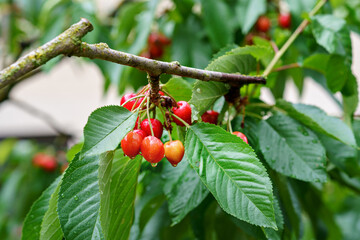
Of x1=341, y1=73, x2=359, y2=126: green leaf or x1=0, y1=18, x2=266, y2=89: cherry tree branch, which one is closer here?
x1=0, y1=18, x2=266, y2=89: cherry tree branch

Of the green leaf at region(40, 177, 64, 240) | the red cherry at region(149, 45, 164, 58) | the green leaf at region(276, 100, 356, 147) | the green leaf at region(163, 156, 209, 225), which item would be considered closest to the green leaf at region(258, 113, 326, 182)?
the green leaf at region(276, 100, 356, 147)

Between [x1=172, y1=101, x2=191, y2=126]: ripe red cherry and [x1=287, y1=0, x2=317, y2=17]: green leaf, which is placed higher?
[x1=287, y1=0, x2=317, y2=17]: green leaf

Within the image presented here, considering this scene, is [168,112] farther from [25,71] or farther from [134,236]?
[134,236]

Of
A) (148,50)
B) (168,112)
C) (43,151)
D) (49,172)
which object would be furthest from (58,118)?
(168,112)

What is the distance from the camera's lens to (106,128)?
410 mm

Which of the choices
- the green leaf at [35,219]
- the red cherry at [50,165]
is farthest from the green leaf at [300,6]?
the red cherry at [50,165]

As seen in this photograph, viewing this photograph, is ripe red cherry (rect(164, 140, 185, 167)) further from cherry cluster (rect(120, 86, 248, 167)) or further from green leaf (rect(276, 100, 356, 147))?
green leaf (rect(276, 100, 356, 147))

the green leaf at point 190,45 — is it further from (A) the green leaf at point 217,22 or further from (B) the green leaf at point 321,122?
(B) the green leaf at point 321,122

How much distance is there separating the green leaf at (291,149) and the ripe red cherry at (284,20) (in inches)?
19.7

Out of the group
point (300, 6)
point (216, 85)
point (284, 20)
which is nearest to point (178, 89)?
point (216, 85)

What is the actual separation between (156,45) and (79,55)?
82cm

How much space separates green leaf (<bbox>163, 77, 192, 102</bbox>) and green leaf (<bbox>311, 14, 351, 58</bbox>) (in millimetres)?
286

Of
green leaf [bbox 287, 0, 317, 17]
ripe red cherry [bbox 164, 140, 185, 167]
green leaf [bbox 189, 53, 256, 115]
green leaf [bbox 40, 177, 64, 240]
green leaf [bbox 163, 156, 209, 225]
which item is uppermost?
green leaf [bbox 287, 0, 317, 17]

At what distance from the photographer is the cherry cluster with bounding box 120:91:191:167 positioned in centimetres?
42
